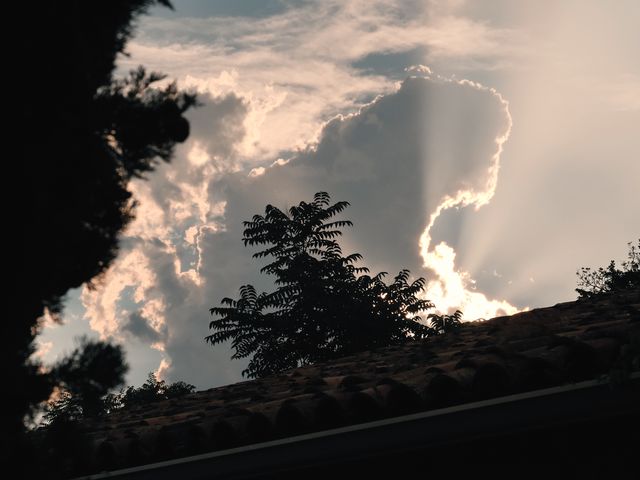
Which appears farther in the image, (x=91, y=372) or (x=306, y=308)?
(x=306, y=308)

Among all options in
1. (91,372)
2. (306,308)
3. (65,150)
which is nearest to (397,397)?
(91,372)

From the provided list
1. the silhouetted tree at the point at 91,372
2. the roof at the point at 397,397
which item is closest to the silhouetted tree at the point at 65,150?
the silhouetted tree at the point at 91,372

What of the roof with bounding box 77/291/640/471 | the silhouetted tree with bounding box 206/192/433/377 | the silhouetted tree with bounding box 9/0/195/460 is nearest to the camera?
the silhouetted tree with bounding box 9/0/195/460

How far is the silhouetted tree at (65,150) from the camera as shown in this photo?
4254 mm

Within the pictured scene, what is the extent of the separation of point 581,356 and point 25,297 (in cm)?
368

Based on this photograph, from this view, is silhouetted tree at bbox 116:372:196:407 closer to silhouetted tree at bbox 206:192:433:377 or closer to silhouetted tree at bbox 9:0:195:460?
silhouetted tree at bbox 206:192:433:377

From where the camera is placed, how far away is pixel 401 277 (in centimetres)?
2862

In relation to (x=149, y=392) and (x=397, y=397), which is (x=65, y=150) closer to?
(x=397, y=397)

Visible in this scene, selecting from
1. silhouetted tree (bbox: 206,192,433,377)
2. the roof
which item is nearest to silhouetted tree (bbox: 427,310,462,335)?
silhouetted tree (bbox: 206,192,433,377)

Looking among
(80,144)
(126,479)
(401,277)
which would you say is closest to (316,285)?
(401,277)

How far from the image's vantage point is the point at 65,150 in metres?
4.34

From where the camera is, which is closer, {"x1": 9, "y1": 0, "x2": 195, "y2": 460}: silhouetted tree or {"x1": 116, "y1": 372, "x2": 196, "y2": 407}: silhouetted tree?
{"x1": 9, "y1": 0, "x2": 195, "y2": 460}: silhouetted tree

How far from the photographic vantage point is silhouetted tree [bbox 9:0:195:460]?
4254 millimetres

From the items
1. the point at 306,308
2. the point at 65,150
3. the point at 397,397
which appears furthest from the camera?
the point at 306,308
